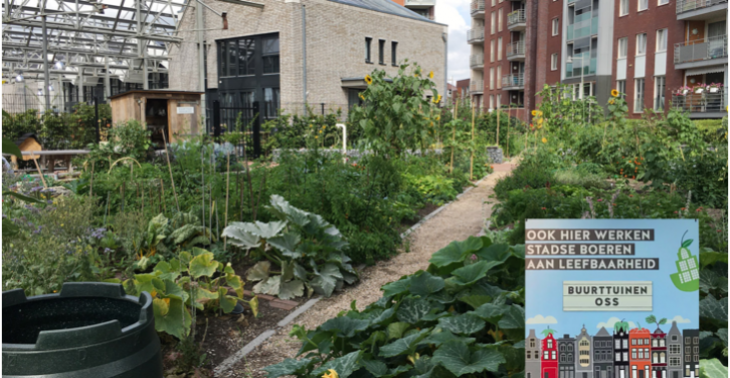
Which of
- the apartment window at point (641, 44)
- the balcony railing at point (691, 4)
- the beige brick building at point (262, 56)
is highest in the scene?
the beige brick building at point (262, 56)

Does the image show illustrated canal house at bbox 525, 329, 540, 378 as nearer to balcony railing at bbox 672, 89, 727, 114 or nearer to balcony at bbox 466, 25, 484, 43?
balcony at bbox 466, 25, 484, 43

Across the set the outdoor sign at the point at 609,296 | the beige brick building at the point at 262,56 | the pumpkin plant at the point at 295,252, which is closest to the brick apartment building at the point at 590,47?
the outdoor sign at the point at 609,296

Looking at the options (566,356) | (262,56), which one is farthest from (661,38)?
(262,56)

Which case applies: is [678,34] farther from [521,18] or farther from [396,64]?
[396,64]

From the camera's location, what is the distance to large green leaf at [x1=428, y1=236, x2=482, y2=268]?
300 cm

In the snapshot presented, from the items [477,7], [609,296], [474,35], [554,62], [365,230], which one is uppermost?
[477,7]

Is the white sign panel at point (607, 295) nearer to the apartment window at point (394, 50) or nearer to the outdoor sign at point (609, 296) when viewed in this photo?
the outdoor sign at point (609, 296)

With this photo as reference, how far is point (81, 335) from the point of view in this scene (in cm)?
178

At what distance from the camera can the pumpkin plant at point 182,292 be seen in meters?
3.23

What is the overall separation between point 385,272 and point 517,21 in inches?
128

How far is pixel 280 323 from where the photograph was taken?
392 cm

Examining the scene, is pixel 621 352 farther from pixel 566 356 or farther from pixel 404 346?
pixel 404 346

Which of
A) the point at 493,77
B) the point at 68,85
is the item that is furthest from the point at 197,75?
the point at 493,77

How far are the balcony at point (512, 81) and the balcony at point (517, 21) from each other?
0.20m
